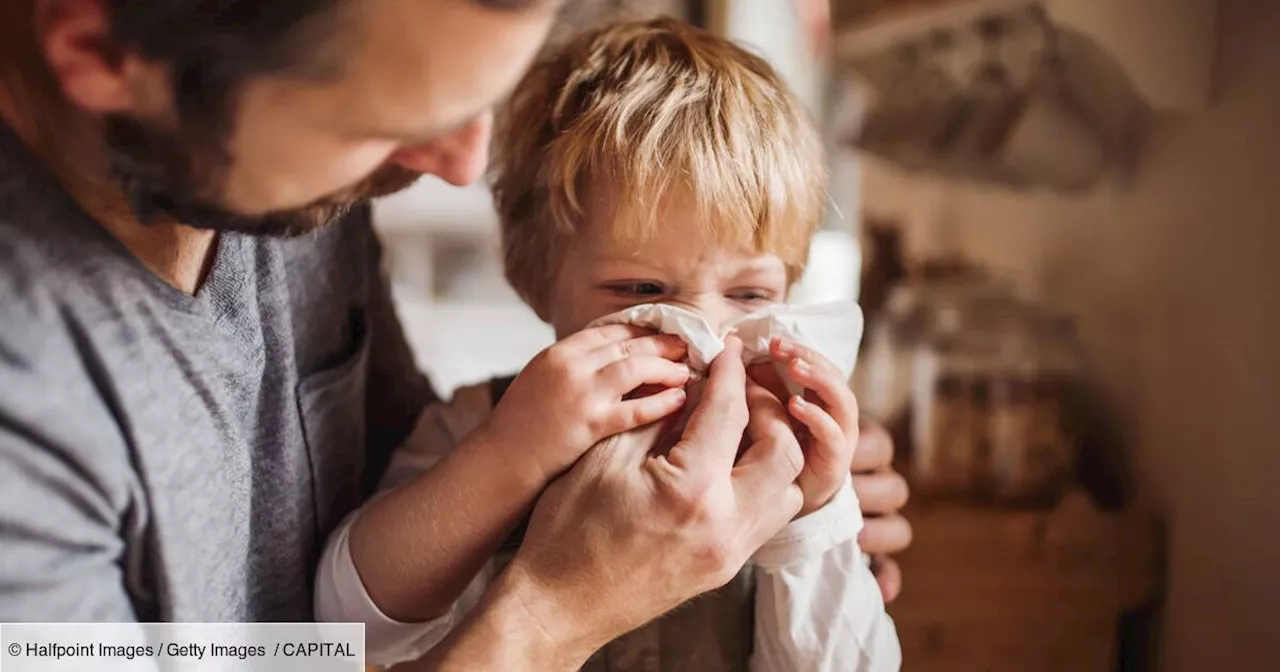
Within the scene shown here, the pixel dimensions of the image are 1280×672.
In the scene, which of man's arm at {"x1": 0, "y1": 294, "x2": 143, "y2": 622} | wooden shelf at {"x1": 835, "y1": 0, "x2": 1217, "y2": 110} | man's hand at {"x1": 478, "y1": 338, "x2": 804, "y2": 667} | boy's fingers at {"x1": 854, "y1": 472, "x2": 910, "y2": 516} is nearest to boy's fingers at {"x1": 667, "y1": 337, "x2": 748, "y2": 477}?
man's hand at {"x1": 478, "y1": 338, "x2": 804, "y2": 667}

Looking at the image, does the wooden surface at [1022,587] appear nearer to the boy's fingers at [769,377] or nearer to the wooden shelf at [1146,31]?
the boy's fingers at [769,377]

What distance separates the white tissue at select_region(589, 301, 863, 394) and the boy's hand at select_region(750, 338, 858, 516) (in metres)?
0.02

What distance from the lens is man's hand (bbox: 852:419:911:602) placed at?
0.81 metres

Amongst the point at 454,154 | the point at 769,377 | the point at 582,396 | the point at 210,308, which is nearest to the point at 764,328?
the point at 769,377

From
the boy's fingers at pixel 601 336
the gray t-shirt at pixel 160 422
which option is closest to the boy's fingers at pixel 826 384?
the boy's fingers at pixel 601 336

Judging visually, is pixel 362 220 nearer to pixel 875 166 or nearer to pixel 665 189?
pixel 665 189

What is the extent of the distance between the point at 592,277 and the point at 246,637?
343 millimetres

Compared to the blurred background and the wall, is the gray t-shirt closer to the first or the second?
the blurred background

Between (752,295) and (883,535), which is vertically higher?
(752,295)

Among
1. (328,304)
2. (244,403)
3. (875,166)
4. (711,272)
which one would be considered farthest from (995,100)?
(244,403)

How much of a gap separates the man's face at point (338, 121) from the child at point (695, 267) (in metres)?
0.18

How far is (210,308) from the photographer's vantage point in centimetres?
62

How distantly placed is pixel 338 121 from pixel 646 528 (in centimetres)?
30

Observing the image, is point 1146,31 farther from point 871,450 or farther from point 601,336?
point 601,336
